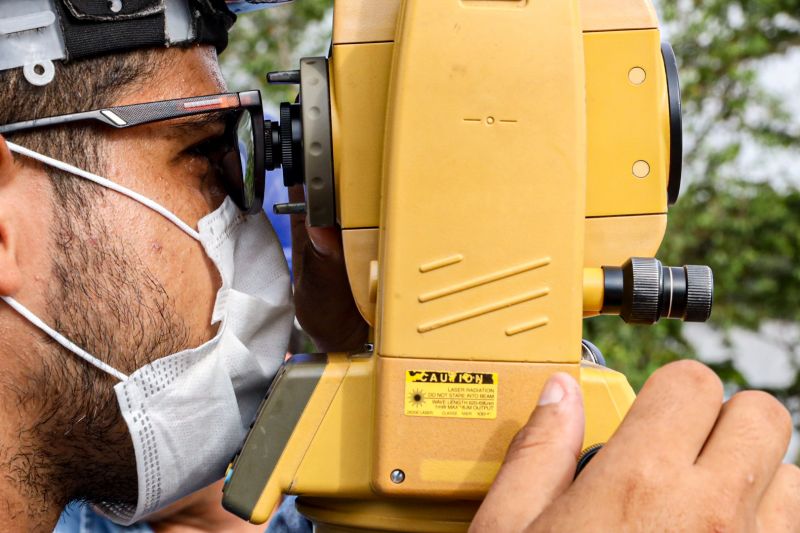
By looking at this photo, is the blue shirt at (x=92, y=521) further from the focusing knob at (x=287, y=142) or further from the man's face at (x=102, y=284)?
the focusing knob at (x=287, y=142)

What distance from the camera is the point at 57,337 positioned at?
1406 millimetres

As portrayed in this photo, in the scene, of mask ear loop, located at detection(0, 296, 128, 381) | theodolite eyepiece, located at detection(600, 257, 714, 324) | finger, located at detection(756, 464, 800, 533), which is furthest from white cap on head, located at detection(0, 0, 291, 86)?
finger, located at detection(756, 464, 800, 533)

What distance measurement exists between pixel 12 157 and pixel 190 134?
11.3 inches

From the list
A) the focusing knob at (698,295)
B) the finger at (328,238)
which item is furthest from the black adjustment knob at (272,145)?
the focusing knob at (698,295)

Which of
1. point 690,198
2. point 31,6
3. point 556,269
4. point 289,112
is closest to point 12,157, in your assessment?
point 31,6

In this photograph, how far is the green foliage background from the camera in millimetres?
5332

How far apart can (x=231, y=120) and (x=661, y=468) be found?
909 mm

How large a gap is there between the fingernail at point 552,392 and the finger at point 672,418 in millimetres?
84

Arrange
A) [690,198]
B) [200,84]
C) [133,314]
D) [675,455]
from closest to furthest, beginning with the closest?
[675,455] < [133,314] < [200,84] < [690,198]

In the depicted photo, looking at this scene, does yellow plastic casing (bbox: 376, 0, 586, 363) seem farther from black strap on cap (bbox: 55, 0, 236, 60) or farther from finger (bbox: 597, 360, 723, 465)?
black strap on cap (bbox: 55, 0, 236, 60)

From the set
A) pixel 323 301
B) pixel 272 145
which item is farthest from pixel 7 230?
pixel 323 301

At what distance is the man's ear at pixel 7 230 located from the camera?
1386mm

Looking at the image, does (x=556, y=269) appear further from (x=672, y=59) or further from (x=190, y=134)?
(x=190, y=134)

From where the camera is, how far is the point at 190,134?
1.49 meters
